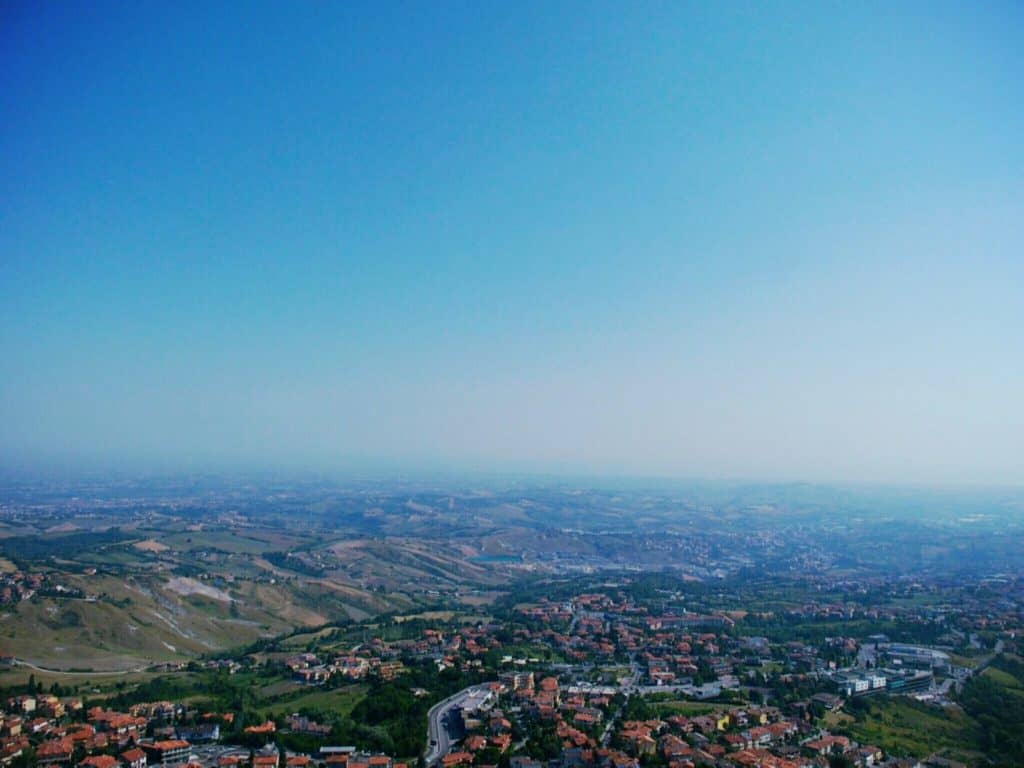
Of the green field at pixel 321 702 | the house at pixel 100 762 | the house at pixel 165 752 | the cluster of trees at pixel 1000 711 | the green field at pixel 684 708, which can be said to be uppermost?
the cluster of trees at pixel 1000 711

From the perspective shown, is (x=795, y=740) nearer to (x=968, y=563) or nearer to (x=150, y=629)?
(x=150, y=629)

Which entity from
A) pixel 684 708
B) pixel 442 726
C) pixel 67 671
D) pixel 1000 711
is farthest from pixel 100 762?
pixel 1000 711

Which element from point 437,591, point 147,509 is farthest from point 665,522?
point 147,509

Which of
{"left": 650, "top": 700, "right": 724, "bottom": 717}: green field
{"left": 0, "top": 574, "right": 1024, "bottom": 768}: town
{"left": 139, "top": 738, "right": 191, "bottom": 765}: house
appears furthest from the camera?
{"left": 650, "top": 700, "right": 724, "bottom": 717}: green field

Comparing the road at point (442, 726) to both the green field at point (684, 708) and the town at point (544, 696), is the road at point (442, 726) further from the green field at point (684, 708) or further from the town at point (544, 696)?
the green field at point (684, 708)

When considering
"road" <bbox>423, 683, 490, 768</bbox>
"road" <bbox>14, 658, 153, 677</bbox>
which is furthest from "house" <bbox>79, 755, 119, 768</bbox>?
"road" <bbox>14, 658, 153, 677</bbox>

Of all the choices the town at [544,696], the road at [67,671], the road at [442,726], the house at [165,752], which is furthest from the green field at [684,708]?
the road at [67,671]

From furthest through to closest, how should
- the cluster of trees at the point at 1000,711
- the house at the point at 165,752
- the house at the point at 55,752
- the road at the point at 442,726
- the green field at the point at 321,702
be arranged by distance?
the green field at the point at 321,702 < the cluster of trees at the point at 1000,711 < the road at the point at 442,726 < the house at the point at 165,752 < the house at the point at 55,752

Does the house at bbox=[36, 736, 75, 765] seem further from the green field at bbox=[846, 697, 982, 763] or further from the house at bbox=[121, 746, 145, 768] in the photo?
the green field at bbox=[846, 697, 982, 763]

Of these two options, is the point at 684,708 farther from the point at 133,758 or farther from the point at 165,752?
the point at 133,758
